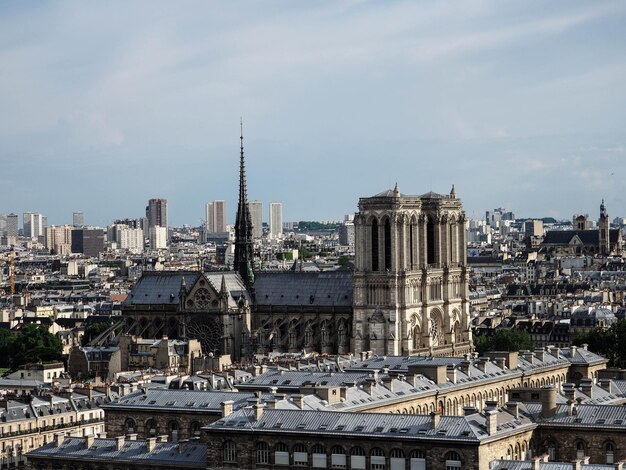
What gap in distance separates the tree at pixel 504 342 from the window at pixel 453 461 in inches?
3307

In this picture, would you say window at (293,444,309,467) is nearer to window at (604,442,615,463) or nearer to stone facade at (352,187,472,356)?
window at (604,442,615,463)

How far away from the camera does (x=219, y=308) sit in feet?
516

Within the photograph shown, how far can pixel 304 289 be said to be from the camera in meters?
158

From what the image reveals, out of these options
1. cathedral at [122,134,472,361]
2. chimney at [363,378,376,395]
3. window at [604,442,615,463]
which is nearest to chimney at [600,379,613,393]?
chimney at [363,378,376,395]

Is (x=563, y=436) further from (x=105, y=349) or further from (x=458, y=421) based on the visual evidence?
(x=105, y=349)

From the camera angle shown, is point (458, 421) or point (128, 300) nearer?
point (458, 421)

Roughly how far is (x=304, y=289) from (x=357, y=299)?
911 centimetres

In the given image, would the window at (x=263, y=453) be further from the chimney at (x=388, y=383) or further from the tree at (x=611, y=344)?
the tree at (x=611, y=344)

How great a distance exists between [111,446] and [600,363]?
50233mm

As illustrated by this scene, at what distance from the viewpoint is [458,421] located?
245 feet

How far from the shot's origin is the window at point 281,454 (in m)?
76.8

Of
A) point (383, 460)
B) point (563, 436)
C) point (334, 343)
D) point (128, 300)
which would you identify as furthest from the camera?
point (128, 300)

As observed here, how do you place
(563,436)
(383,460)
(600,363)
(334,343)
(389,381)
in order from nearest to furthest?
(383,460) < (563,436) < (389,381) < (600,363) < (334,343)

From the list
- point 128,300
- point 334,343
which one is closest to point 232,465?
point 334,343
